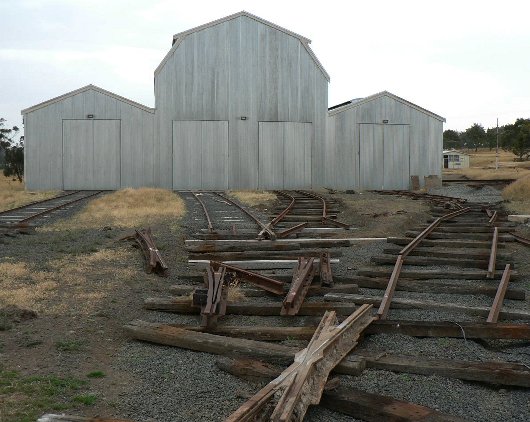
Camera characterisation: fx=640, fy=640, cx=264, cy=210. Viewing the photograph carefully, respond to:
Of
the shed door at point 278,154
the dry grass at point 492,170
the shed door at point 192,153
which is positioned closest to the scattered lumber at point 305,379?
the shed door at point 192,153

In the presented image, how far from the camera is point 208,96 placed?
3484 cm

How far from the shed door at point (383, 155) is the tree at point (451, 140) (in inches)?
4120

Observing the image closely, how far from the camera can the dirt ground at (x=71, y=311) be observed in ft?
16.1

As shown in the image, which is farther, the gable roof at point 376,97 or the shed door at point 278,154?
the gable roof at point 376,97

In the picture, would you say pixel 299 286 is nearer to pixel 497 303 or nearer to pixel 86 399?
pixel 497 303

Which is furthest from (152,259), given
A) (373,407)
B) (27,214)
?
(27,214)

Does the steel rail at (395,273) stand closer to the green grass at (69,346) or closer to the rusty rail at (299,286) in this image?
the rusty rail at (299,286)

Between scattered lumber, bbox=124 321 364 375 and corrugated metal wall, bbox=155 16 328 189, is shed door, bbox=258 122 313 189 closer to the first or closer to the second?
corrugated metal wall, bbox=155 16 328 189

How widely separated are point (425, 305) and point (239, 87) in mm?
28863

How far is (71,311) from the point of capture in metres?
7.53

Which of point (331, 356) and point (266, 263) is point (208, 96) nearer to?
point (266, 263)

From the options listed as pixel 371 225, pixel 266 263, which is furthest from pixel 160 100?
pixel 266 263

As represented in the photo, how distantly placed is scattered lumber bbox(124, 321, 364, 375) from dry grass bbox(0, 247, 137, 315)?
143cm

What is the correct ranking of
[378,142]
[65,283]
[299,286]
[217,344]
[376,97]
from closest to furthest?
1. [217,344]
2. [299,286]
3. [65,283]
4. [376,97]
5. [378,142]
